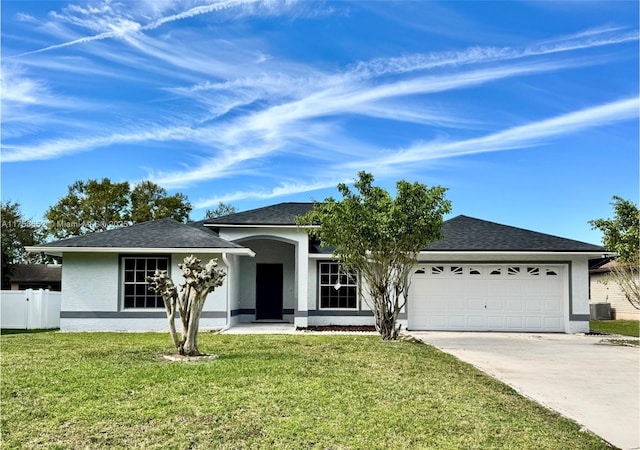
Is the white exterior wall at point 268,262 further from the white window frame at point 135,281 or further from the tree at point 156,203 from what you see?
the tree at point 156,203

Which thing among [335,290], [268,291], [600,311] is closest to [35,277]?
[268,291]

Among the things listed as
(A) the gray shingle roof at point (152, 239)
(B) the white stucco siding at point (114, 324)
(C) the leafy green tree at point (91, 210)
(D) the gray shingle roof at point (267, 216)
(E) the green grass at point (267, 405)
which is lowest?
(B) the white stucco siding at point (114, 324)

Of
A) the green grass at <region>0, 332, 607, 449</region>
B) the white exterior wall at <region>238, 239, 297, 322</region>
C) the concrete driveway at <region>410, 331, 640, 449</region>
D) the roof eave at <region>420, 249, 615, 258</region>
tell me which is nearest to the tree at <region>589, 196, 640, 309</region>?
the roof eave at <region>420, 249, 615, 258</region>

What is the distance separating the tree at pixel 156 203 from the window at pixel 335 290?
23957 mm

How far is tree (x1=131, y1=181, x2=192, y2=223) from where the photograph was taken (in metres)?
40.3

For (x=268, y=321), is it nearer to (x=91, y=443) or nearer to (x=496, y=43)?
(x=496, y=43)

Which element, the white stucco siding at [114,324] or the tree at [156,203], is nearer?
the white stucco siding at [114,324]

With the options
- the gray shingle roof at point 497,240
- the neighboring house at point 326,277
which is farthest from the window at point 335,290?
the gray shingle roof at point 497,240

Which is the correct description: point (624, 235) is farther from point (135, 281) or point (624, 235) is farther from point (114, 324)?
point (114, 324)

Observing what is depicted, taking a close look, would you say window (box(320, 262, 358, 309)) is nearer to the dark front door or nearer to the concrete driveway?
the dark front door

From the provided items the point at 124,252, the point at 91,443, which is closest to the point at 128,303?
the point at 124,252

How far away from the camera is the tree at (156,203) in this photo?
40278 millimetres

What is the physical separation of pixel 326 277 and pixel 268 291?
9.33ft

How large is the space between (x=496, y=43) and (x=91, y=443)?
13732 mm
